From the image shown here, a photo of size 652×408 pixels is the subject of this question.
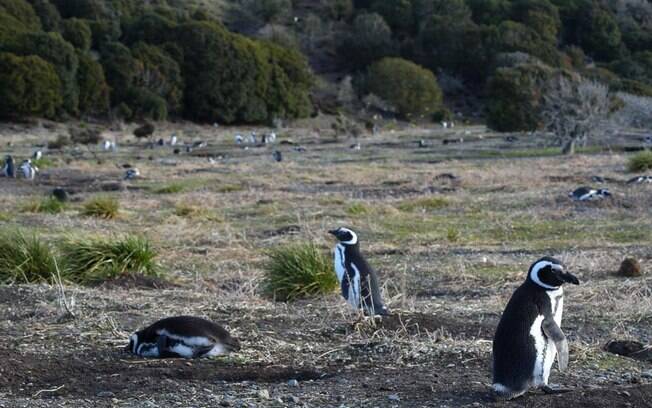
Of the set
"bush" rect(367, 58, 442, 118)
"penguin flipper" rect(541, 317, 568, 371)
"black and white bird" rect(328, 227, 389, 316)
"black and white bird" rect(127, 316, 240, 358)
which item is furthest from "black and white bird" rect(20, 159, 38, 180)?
"bush" rect(367, 58, 442, 118)

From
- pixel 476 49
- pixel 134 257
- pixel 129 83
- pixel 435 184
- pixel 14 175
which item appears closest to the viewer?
pixel 134 257

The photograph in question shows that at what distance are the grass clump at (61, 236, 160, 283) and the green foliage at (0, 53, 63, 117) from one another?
134 ft

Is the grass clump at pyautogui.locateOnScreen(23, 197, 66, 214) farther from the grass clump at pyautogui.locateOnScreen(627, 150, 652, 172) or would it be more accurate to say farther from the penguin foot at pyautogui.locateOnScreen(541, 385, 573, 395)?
the penguin foot at pyautogui.locateOnScreen(541, 385, 573, 395)

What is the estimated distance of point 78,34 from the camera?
60.5 meters

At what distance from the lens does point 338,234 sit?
8.59m

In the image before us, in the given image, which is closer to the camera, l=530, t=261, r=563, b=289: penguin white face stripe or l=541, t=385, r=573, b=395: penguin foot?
l=541, t=385, r=573, b=395: penguin foot

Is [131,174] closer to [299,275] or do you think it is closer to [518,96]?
[299,275]

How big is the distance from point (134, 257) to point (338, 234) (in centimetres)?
263

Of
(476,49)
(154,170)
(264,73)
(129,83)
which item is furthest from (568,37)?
(154,170)

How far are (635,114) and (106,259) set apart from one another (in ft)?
109

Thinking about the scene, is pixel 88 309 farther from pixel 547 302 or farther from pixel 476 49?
pixel 476 49

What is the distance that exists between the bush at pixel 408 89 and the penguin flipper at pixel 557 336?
61.5 metres

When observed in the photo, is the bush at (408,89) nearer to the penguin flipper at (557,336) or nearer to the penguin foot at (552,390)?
the penguin flipper at (557,336)

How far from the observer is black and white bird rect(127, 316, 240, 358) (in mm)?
6520
